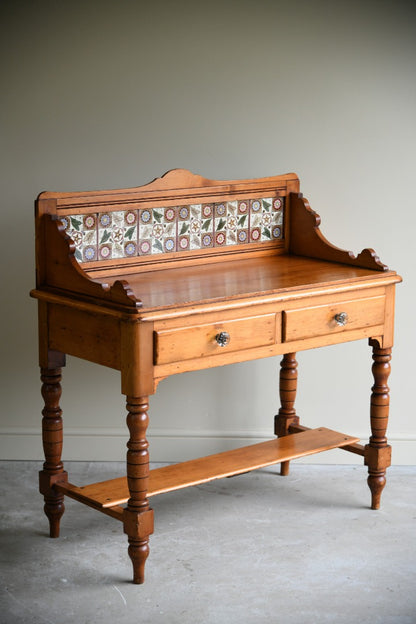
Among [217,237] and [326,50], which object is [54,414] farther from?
[326,50]

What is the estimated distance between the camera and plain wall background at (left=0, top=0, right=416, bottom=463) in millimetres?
4672

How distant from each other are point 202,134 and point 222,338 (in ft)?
4.48

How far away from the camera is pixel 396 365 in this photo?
5.01 metres

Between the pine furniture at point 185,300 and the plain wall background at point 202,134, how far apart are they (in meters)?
0.38

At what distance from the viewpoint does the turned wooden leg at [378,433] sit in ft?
14.3

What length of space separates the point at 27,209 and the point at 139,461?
1577mm

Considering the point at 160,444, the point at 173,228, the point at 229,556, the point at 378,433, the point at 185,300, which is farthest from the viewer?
the point at 160,444

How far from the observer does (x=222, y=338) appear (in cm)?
375

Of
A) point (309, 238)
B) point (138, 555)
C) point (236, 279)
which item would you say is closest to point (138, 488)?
point (138, 555)

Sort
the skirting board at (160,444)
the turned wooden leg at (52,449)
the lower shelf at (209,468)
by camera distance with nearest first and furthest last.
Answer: the lower shelf at (209,468)
the turned wooden leg at (52,449)
the skirting board at (160,444)

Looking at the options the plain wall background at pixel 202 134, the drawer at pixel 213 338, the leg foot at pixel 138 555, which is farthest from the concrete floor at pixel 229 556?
the drawer at pixel 213 338

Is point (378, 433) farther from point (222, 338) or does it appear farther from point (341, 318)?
point (222, 338)

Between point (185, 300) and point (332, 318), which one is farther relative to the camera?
point (332, 318)

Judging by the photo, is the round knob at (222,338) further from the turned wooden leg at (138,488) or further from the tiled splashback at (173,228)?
the tiled splashback at (173,228)
